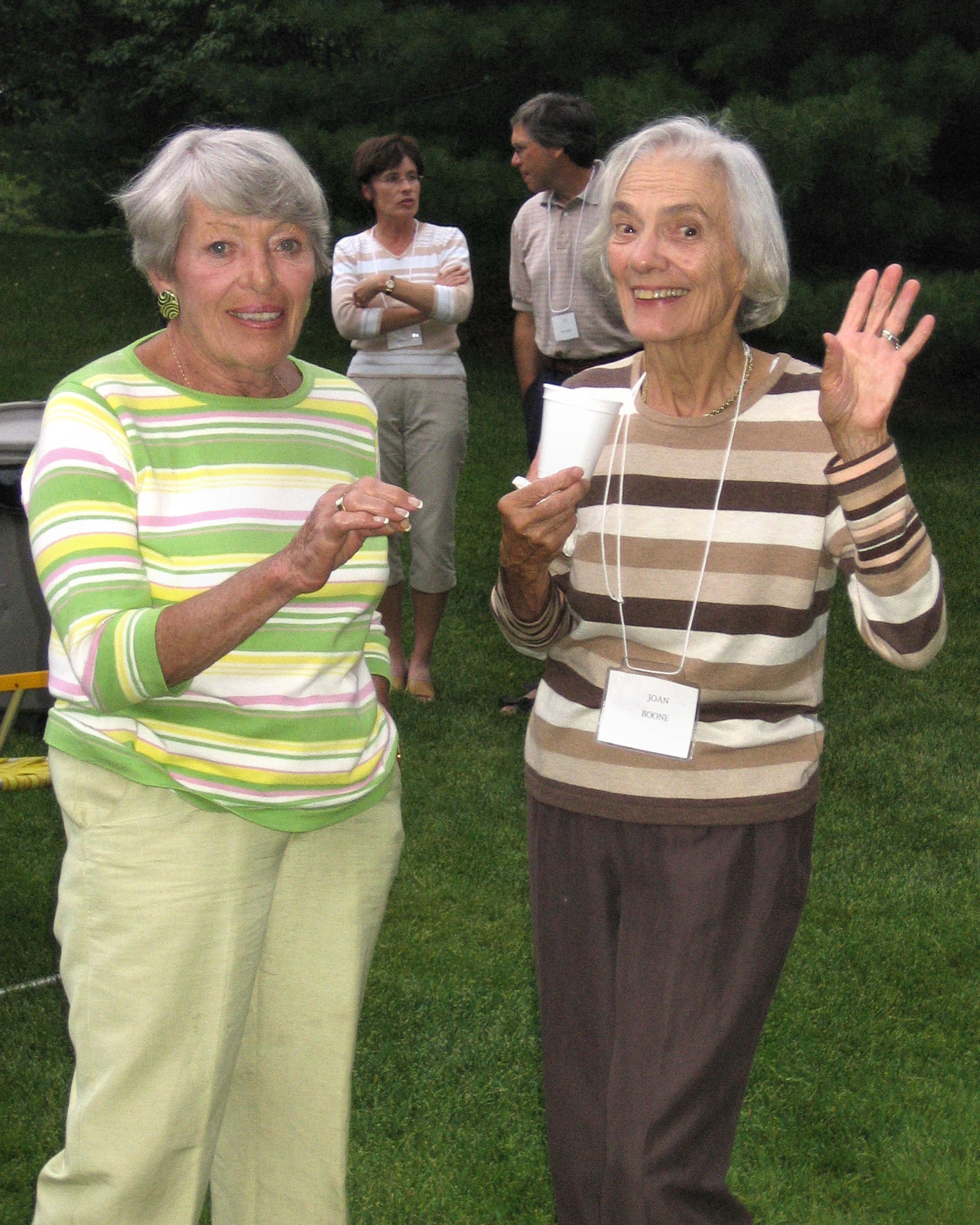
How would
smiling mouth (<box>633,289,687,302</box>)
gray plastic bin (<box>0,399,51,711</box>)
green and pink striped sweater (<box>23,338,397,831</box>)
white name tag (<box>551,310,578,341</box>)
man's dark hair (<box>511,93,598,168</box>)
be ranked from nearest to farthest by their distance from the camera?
1. green and pink striped sweater (<box>23,338,397,831</box>)
2. smiling mouth (<box>633,289,687,302</box>)
3. gray plastic bin (<box>0,399,51,711</box>)
4. man's dark hair (<box>511,93,598,168</box>)
5. white name tag (<box>551,310,578,341</box>)

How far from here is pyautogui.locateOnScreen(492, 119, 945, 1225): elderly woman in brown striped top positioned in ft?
7.40

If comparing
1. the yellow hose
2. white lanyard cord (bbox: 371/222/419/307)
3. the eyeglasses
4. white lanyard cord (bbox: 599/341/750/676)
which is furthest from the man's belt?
white lanyard cord (bbox: 599/341/750/676)

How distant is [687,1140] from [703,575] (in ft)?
2.85

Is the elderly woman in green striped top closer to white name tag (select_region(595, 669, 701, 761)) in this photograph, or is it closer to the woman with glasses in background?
white name tag (select_region(595, 669, 701, 761))

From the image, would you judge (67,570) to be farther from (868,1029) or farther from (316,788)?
(868,1029)

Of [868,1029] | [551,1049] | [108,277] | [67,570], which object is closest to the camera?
[67,570]

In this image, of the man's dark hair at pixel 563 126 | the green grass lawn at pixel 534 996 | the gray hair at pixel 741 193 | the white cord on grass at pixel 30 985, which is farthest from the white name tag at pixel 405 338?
the gray hair at pixel 741 193

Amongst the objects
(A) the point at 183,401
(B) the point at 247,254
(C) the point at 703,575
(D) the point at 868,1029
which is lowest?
(D) the point at 868,1029

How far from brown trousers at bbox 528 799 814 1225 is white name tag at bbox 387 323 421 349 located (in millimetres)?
3933

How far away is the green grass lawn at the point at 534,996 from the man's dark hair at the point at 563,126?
227cm

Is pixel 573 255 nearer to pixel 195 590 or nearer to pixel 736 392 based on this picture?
pixel 736 392

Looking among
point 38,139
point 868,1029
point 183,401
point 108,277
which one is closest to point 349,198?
point 108,277

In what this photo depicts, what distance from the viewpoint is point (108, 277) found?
1733 centimetres

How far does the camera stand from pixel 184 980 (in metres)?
2.17
